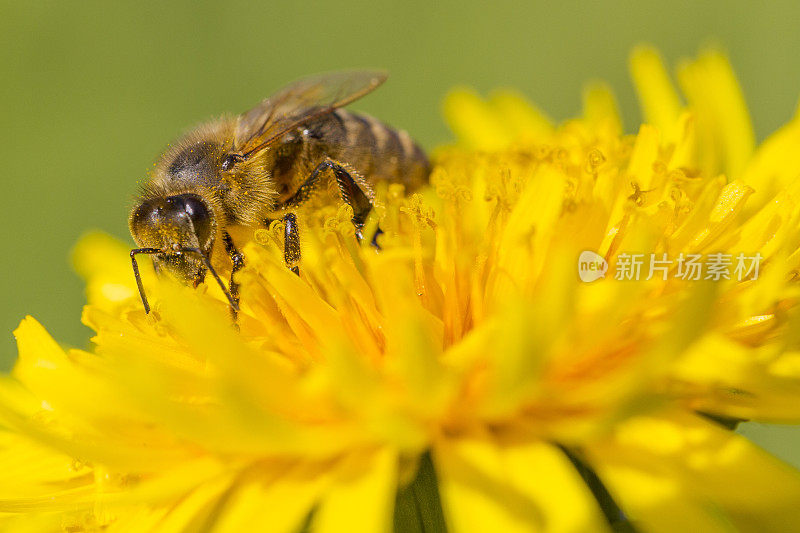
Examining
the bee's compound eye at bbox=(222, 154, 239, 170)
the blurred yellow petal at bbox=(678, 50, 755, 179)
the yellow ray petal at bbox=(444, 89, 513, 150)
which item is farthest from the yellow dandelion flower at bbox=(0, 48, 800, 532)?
the yellow ray petal at bbox=(444, 89, 513, 150)

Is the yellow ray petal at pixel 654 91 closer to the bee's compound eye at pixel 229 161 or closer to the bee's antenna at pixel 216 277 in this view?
the bee's compound eye at pixel 229 161

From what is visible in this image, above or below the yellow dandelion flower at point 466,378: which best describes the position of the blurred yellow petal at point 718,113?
above
